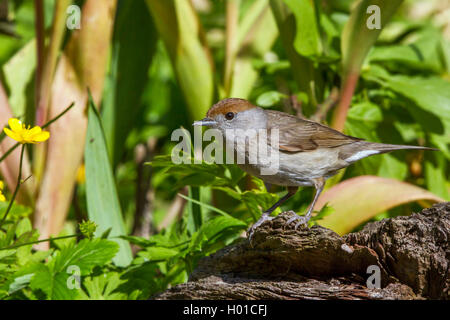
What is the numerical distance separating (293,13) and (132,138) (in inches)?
59.1

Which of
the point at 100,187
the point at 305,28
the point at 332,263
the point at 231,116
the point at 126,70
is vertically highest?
the point at 305,28

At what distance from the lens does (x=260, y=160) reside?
2.46 metres

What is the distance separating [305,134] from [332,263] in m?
0.66

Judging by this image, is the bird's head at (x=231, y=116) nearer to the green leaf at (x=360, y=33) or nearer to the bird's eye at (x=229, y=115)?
the bird's eye at (x=229, y=115)

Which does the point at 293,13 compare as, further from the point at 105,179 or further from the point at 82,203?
the point at 82,203

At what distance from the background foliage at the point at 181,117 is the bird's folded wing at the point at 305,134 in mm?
200

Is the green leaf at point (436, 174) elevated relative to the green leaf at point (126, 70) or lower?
lower

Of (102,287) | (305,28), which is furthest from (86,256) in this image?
(305,28)

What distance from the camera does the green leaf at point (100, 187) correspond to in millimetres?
2781

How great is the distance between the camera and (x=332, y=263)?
7.06 ft

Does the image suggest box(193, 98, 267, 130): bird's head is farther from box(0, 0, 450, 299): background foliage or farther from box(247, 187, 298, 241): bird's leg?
box(247, 187, 298, 241): bird's leg

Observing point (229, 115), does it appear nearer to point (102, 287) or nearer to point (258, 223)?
point (258, 223)

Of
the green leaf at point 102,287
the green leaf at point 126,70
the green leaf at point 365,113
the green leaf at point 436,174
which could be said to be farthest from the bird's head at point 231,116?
the green leaf at point 436,174
